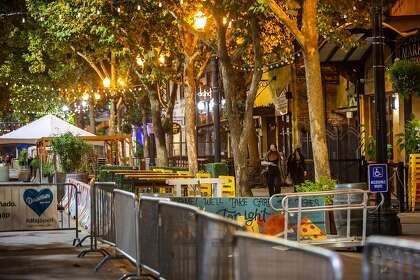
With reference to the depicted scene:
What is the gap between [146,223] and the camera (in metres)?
9.45

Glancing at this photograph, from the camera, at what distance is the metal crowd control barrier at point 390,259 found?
4.34 meters

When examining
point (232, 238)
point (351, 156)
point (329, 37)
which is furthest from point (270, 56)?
point (232, 238)

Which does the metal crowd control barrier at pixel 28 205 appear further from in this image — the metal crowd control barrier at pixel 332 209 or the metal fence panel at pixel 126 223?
the metal crowd control barrier at pixel 332 209

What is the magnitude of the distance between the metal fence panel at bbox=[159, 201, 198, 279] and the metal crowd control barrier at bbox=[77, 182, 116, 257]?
3374 millimetres

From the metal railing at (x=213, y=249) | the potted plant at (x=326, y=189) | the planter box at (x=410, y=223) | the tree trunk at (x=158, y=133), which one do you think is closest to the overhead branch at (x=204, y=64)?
the tree trunk at (x=158, y=133)

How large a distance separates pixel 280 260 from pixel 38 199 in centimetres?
1102

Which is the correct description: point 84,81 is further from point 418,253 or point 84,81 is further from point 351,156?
point 418,253

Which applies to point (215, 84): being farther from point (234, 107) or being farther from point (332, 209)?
point (332, 209)

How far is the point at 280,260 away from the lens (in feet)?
15.9

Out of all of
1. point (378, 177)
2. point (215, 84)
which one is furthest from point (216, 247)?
point (215, 84)

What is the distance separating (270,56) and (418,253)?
91.7 feet

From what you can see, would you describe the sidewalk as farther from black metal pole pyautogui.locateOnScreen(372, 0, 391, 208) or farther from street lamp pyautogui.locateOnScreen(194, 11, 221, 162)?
street lamp pyautogui.locateOnScreen(194, 11, 221, 162)

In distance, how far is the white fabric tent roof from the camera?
33.1 meters

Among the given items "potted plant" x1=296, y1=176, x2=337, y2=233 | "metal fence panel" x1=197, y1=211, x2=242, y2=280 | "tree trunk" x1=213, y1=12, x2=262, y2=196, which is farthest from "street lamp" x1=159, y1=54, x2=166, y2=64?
"metal fence panel" x1=197, y1=211, x2=242, y2=280
